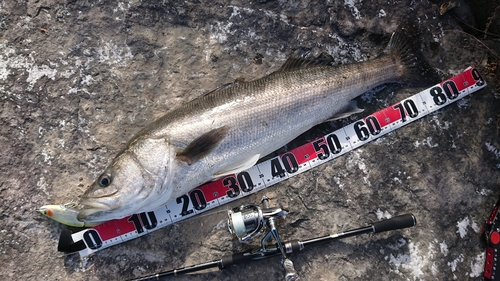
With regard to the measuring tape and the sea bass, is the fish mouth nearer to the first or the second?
the sea bass

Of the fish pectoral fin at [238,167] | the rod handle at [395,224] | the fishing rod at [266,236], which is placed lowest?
the rod handle at [395,224]

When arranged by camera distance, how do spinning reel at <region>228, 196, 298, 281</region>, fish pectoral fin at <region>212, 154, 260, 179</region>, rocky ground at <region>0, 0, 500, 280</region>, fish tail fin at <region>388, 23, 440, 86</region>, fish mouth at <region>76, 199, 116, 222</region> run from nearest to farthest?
fish mouth at <region>76, 199, 116, 222</region>, spinning reel at <region>228, 196, 298, 281</region>, fish pectoral fin at <region>212, 154, 260, 179</region>, rocky ground at <region>0, 0, 500, 280</region>, fish tail fin at <region>388, 23, 440, 86</region>

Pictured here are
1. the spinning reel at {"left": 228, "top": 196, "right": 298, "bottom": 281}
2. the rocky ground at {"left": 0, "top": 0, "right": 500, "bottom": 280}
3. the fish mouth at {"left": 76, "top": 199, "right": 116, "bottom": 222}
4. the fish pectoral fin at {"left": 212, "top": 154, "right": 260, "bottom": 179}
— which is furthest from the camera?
the rocky ground at {"left": 0, "top": 0, "right": 500, "bottom": 280}

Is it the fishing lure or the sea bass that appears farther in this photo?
the fishing lure

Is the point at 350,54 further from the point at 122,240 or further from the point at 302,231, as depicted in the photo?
the point at 122,240

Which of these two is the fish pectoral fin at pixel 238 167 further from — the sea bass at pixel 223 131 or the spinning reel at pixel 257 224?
the spinning reel at pixel 257 224

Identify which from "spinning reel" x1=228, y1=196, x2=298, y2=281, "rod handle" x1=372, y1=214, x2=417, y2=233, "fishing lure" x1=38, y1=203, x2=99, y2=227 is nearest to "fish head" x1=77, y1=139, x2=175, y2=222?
"fishing lure" x1=38, y1=203, x2=99, y2=227

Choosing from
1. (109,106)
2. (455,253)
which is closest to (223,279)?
(109,106)

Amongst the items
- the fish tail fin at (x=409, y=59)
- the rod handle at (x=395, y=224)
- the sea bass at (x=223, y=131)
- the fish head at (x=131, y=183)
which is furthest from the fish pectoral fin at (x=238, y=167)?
the fish tail fin at (x=409, y=59)

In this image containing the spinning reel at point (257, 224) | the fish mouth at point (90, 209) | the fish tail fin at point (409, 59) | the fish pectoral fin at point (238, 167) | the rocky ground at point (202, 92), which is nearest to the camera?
the fish mouth at point (90, 209)
